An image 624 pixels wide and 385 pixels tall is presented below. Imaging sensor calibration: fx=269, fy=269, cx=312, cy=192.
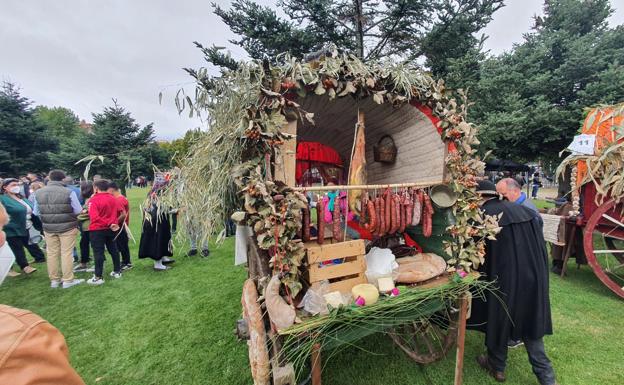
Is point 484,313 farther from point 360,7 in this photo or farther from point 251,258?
point 360,7

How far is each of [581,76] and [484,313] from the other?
10.8m

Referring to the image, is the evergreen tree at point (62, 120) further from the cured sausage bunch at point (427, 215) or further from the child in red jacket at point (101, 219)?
the cured sausage bunch at point (427, 215)

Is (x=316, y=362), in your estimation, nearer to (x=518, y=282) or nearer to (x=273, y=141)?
(x=273, y=141)

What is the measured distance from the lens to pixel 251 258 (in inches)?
104

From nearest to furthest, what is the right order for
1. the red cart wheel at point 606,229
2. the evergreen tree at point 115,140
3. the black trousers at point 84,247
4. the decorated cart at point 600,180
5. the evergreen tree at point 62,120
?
the decorated cart at point 600,180 < the red cart wheel at point 606,229 < the black trousers at point 84,247 < the evergreen tree at point 115,140 < the evergreen tree at point 62,120

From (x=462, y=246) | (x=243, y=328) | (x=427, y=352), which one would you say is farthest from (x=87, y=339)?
(x=462, y=246)

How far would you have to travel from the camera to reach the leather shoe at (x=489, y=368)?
257 centimetres

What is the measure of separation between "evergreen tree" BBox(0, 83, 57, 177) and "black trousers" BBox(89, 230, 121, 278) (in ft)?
46.0

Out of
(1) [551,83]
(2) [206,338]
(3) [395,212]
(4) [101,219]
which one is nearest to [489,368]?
(3) [395,212]

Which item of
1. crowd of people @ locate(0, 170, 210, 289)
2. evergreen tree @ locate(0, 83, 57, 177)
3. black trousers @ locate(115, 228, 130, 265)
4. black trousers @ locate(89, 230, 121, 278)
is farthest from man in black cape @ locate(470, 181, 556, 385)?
evergreen tree @ locate(0, 83, 57, 177)

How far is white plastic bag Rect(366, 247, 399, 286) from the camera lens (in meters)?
2.21

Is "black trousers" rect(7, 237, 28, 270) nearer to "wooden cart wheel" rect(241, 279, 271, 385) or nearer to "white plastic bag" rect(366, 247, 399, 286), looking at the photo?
"wooden cart wheel" rect(241, 279, 271, 385)

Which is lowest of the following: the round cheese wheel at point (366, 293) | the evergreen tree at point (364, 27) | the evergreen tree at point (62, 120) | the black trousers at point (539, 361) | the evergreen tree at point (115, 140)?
the black trousers at point (539, 361)

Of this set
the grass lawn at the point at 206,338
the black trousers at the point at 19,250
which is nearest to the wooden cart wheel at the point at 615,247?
the grass lawn at the point at 206,338
